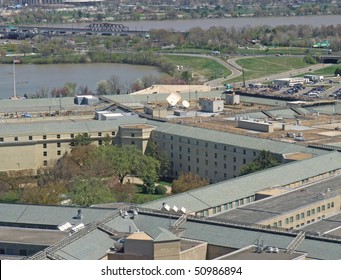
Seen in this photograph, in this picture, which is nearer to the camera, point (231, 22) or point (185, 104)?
point (185, 104)

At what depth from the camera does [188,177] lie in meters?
14.9

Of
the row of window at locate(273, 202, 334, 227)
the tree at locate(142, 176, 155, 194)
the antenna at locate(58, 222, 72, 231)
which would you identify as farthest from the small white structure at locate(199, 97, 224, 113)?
the antenna at locate(58, 222, 72, 231)

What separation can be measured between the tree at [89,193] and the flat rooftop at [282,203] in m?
1.85

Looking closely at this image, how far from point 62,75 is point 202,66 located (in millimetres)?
4237

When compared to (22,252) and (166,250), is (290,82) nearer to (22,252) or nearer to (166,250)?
(22,252)

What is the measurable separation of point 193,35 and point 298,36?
3987 millimetres

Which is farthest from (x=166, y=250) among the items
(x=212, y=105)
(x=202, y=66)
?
(x=202, y=66)

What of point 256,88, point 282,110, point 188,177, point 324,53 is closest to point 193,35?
point 324,53

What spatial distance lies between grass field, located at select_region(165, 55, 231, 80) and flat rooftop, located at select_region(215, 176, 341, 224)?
18.9 meters

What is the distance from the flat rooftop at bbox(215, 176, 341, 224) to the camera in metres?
10.4

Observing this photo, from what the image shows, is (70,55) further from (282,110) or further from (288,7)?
(288,7)

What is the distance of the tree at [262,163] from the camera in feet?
46.9

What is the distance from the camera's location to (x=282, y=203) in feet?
36.6

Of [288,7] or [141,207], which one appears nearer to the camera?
[141,207]
